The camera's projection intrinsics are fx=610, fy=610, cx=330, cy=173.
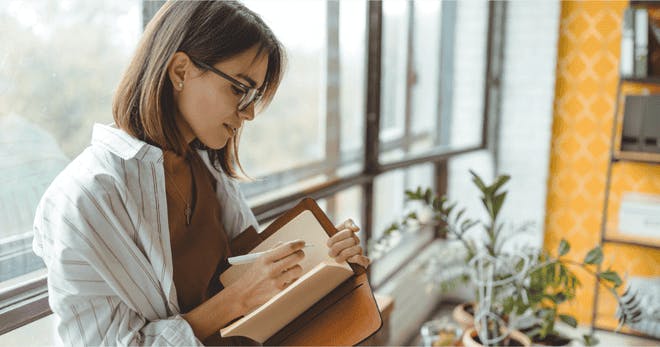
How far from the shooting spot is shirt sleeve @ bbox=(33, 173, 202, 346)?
98 cm

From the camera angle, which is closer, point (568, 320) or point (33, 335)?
point (33, 335)

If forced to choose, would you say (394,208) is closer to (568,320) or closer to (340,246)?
(568,320)

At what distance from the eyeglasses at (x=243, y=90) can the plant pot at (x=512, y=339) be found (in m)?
1.20

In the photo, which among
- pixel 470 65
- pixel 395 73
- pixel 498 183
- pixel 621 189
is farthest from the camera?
pixel 621 189

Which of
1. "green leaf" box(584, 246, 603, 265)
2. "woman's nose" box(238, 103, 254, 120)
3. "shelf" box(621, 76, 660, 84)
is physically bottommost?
"green leaf" box(584, 246, 603, 265)

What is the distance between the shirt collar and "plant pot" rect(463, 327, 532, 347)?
4.29 feet

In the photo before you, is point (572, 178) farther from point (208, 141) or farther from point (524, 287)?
point (208, 141)

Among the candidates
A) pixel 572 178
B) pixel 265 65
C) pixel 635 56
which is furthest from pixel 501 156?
pixel 265 65

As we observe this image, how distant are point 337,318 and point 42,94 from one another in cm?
76

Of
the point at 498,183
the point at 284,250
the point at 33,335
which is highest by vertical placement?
the point at 284,250

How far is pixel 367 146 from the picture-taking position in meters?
2.49

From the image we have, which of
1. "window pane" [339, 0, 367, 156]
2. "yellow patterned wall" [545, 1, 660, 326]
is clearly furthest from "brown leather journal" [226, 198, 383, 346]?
"yellow patterned wall" [545, 1, 660, 326]

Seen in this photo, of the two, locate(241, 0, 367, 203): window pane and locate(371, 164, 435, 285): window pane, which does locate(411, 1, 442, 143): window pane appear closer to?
locate(371, 164, 435, 285): window pane

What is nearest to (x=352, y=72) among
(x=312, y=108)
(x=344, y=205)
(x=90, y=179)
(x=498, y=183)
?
(x=312, y=108)
